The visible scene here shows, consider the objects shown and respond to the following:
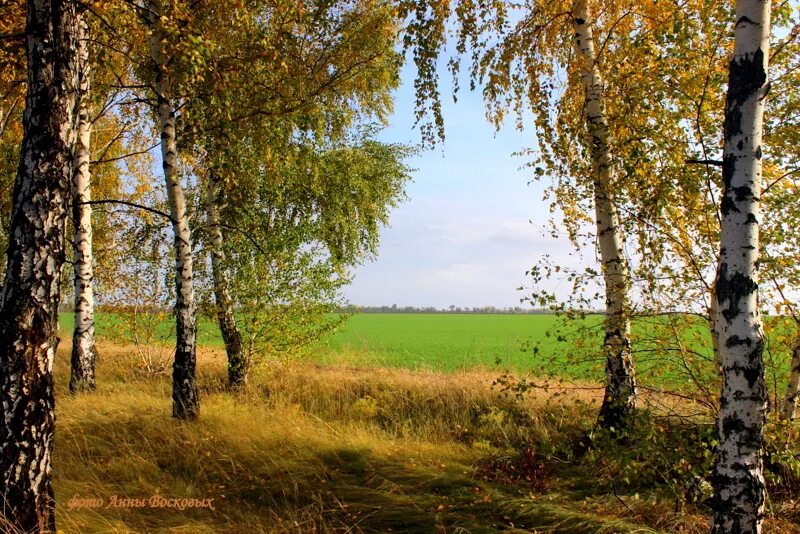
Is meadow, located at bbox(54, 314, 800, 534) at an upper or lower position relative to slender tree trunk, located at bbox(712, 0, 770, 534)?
lower

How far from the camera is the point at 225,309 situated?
1005 centimetres

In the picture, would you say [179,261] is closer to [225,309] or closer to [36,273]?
[225,309]

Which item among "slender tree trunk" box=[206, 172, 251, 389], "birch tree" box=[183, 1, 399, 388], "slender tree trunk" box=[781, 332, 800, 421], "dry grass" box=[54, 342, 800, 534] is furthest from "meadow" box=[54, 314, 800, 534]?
"birch tree" box=[183, 1, 399, 388]

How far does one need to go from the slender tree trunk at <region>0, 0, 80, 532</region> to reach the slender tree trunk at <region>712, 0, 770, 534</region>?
4.87 meters

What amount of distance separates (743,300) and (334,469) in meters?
4.56

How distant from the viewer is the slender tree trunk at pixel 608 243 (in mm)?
5645

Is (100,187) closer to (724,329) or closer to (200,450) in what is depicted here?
(200,450)

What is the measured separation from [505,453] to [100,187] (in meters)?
17.1

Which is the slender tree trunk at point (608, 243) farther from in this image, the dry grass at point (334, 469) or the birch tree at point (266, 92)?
the birch tree at point (266, 92)

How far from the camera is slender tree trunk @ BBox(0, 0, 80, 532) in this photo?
3945 millimetres

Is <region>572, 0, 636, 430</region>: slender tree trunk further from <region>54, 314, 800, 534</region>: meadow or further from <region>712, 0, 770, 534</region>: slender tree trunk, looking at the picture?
<region>712, 0, 770, 534</region>: slender tree trunk

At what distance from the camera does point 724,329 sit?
3352 mm

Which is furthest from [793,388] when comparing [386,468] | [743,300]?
[386,468]

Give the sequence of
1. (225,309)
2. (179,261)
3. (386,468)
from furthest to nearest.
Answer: (225,309) < (179,261) < (386,468)
